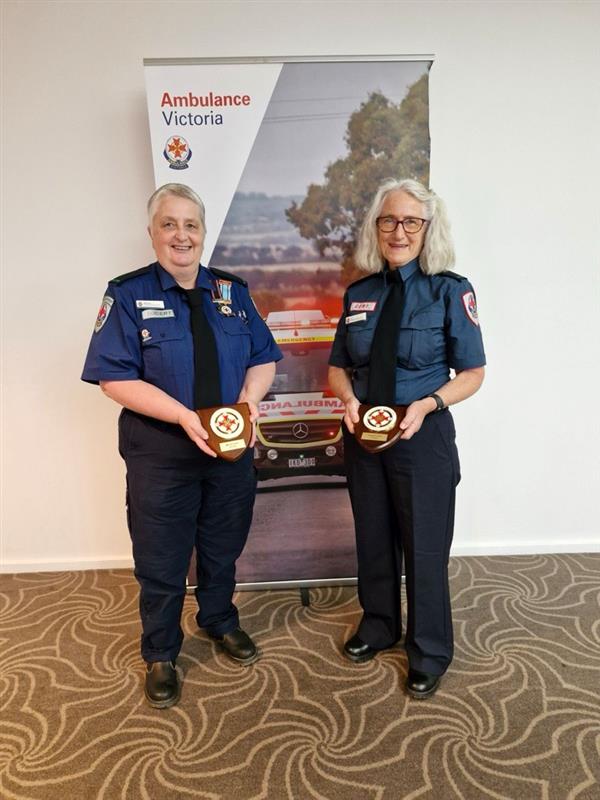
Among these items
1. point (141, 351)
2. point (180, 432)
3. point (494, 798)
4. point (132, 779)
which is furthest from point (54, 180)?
point (494, 798)

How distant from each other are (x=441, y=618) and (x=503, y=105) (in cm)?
209

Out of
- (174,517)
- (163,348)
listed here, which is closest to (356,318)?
(163,348)

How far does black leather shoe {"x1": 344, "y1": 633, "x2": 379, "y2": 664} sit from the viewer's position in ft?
6.01

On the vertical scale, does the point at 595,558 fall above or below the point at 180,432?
below

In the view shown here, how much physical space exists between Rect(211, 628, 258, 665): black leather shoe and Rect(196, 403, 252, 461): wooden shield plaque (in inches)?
32.4

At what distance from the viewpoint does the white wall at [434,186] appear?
6.89 ft

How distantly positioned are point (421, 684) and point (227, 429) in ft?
3.47

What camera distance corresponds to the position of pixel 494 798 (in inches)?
52.3

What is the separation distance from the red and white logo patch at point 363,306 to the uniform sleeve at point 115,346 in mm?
703

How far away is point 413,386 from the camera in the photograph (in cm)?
159

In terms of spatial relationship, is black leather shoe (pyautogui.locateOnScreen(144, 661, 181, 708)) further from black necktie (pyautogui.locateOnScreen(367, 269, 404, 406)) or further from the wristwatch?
the wristwatch

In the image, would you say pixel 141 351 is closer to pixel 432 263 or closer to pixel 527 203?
pixel 432 263

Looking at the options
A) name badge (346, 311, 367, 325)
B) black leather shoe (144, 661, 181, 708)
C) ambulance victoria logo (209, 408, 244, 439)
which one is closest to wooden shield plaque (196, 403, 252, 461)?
ambulance victoria logo (209, 408, 244, 439)

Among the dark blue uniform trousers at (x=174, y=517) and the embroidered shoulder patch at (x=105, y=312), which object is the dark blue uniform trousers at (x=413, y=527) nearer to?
the dark blue uniform trousers at (x=174, y=517)
